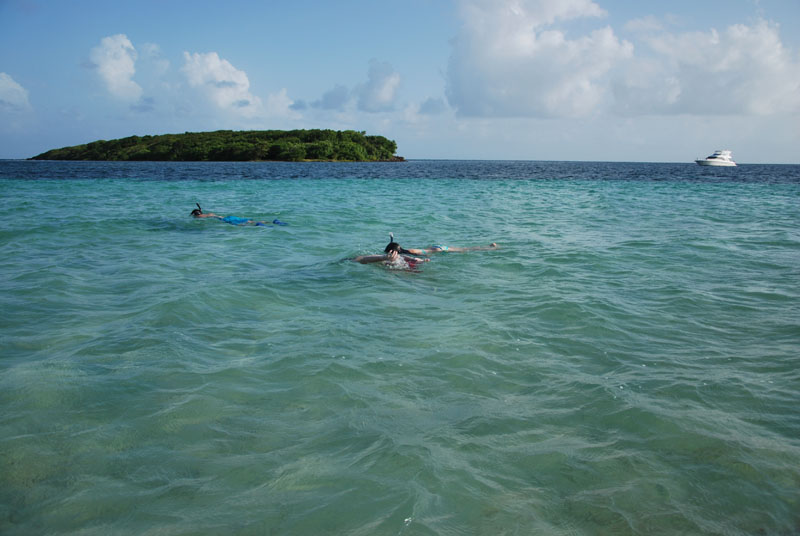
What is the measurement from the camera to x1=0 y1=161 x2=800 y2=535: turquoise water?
3.19m

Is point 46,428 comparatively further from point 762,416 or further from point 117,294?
point 762,416

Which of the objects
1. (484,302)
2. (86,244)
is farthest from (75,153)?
(484,302)

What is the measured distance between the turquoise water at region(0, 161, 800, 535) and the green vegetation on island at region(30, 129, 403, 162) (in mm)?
100788

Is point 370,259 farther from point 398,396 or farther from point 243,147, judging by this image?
point 243,147

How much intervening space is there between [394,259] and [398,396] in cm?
558

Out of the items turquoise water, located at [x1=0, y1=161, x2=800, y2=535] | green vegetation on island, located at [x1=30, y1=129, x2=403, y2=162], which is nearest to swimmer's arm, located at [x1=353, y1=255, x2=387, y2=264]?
turquoise water, located at [x1=0, y1=161, x2=800, y2=535]

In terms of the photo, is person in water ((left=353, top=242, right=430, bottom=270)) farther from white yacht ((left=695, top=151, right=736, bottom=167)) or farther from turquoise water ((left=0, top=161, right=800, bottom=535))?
white yacht ((left=695, top=151, right=736, bottom=167))

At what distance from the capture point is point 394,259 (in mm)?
10039

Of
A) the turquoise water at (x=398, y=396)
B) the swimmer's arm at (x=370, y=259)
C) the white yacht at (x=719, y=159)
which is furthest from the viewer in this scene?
the white yacht at (x=719, y=159)

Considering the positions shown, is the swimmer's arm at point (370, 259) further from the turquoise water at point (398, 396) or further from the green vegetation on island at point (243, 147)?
the green vegetation on island at point (243, 147)

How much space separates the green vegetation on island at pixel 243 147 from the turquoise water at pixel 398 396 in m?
101

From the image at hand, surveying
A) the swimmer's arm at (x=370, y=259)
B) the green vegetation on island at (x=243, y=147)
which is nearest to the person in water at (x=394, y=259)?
the swimmer's arm at (x=370, y=259)

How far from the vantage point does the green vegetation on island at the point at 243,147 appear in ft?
351

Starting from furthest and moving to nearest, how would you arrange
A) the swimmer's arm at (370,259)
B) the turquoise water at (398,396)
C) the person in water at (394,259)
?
the swimmer's arm at (370,259) < the person in water at (394,259) < the turquoise water at (398,396)
